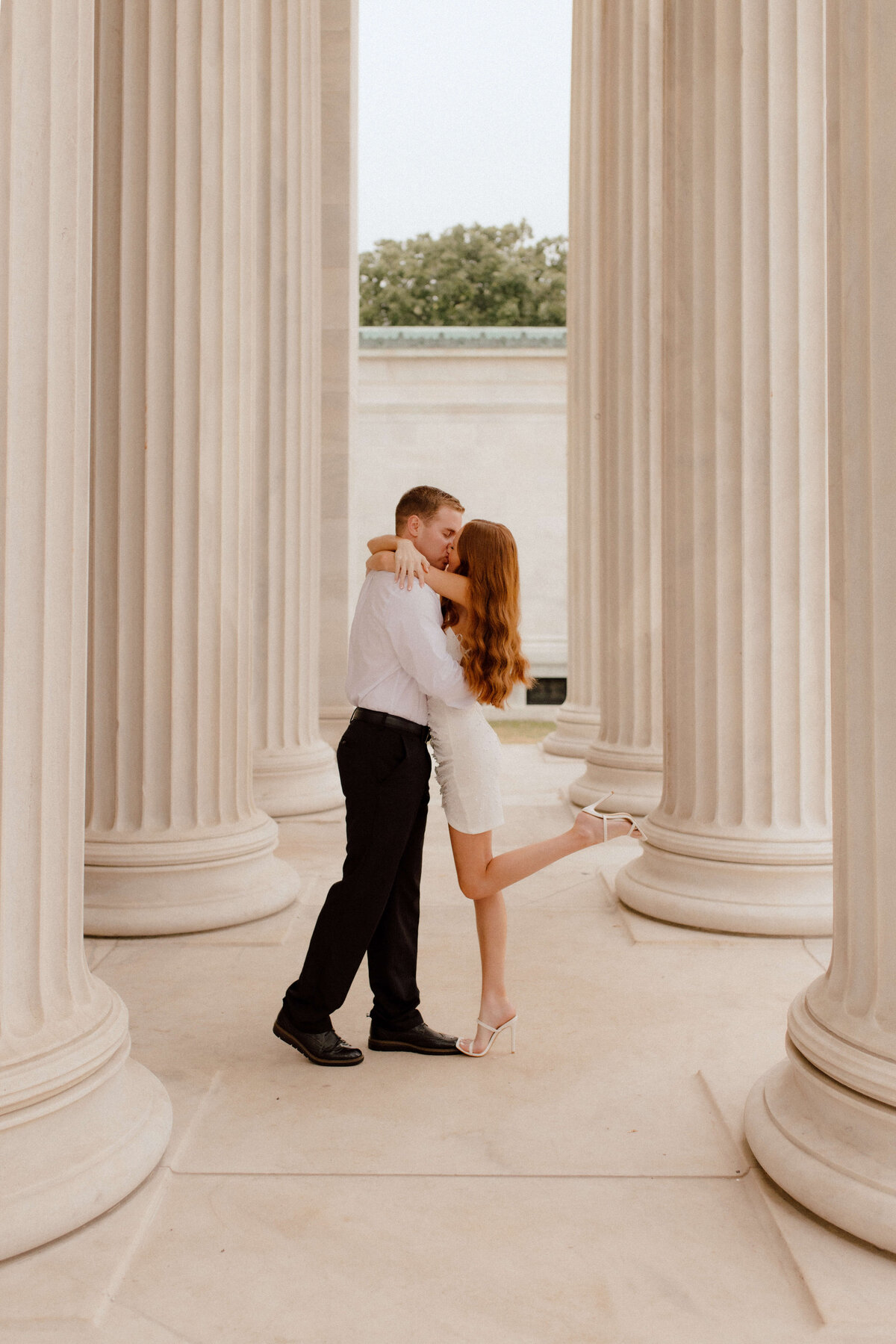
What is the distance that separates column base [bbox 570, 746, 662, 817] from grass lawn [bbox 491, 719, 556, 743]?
3502cm

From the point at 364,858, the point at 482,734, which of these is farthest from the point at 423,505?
the point at 364,858

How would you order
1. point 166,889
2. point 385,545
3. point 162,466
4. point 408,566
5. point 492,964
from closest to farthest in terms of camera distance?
point 408,566, point 492,964, point 385,545, point 166,889, point 162,466

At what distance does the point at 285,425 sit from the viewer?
3931cm

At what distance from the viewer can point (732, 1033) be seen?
17.8 m

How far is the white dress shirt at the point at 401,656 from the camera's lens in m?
16.1

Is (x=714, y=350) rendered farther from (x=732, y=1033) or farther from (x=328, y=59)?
(x=328, y=59)

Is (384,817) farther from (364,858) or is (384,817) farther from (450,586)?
(450,586)

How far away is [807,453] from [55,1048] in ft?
65.0

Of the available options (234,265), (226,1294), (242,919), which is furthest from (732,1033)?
(234,265)

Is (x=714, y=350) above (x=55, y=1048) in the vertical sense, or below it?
above

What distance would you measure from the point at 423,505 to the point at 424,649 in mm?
2640

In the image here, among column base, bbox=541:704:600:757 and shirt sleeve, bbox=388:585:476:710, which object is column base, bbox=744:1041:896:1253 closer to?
shirt sleeve, bbox=388:585:476:710

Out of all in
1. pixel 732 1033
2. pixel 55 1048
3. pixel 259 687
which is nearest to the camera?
pixel 55 1048

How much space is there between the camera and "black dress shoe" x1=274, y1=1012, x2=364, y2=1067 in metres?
16.3
